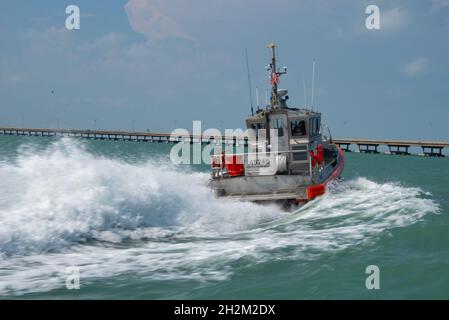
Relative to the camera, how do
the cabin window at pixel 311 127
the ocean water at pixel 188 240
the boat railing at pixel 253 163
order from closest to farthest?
the ocean water at pixel 188 240 < the boat railing at pixel 253 163 < the cabin window at pixel 311 127

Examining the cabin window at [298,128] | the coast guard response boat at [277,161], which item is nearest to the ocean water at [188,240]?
the coast guard response boat at [277,161]

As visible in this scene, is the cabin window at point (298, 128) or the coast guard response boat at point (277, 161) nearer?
the coast guard response boat at point (277, 161)

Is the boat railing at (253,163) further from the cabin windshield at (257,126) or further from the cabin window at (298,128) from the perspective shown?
the cabin windshield at (257,126)

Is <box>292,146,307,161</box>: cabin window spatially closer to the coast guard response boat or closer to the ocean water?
the coast guard response boat

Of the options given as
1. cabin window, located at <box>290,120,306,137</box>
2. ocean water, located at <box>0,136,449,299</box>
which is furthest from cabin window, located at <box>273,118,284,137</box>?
ocean water, located at <box>0,136,449,299</box>

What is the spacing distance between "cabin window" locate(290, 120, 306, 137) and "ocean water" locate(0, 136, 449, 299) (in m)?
3.16

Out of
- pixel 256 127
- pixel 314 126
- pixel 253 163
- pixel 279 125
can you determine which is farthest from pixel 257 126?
pixel 314 126

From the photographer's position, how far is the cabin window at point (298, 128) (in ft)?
56.5

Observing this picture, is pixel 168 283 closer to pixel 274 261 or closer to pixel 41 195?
pixel 274 261

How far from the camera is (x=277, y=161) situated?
16.2 metres

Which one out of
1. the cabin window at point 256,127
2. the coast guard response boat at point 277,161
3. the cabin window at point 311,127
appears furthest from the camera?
the cabin window at point 311,127

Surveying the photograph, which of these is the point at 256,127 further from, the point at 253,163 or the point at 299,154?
the point at 299,154

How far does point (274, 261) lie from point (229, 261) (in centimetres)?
82
